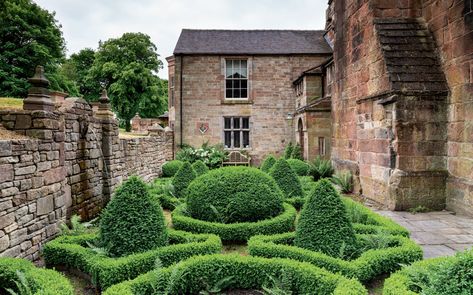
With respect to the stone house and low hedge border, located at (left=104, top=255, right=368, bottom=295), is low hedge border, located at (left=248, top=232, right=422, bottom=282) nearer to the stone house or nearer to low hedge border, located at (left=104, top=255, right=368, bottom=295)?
low hedge border, located at (left=104, top=255, right=368, bottom=295)

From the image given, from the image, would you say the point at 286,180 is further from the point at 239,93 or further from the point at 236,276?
the point at 239,93

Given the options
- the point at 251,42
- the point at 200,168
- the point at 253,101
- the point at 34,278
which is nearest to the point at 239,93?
the point at 253,101

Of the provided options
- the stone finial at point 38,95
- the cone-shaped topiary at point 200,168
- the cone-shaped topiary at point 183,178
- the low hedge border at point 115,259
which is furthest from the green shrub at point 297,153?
the stone finial at point 38,95

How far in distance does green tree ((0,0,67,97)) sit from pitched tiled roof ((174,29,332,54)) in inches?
398

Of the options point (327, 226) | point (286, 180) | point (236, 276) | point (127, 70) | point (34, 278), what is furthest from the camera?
point (127, 70)

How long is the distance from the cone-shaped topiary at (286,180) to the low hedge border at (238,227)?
2358mm

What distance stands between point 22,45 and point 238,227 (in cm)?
2356

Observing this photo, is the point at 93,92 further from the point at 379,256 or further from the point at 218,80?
the point at 379,256

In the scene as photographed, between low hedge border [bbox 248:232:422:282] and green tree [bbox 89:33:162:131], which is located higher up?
green tree [bbox 89:33:162:131]

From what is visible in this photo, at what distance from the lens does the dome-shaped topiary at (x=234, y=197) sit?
6633mm

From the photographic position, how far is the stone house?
19578 mm

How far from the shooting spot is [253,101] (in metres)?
19.8

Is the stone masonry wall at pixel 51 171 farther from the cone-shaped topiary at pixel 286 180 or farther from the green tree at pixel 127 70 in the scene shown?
the green tree at pixel 127 70

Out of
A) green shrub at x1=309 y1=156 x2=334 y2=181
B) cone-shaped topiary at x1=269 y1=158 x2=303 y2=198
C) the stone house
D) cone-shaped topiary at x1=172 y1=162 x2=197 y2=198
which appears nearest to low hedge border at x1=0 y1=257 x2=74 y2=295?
cone-shaped topiary at x1=172 y1=162 x2=197 y2=198
